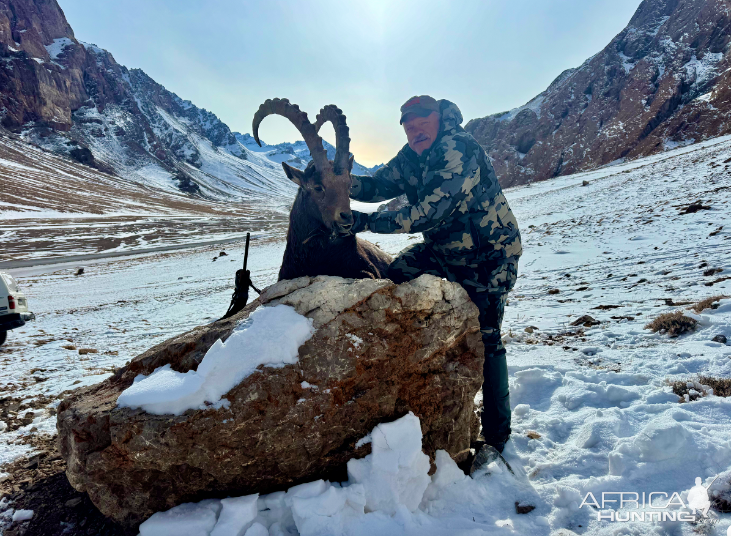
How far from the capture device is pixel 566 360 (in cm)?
450

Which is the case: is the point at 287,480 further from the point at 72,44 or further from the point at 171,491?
the point at 72,44

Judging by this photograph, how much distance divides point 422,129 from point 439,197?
700mm

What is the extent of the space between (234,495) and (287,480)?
0.35 m

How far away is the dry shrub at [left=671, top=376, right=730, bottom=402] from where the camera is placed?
3059mm

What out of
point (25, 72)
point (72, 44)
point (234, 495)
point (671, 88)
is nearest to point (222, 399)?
point (234, 495)

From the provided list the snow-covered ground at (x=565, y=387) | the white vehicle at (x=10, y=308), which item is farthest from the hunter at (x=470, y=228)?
the white vehicle at (x=10, y=308)

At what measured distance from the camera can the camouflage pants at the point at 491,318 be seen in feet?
10.6

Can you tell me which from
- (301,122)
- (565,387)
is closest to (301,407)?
(301,122)

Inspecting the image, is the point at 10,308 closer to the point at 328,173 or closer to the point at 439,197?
the point at 328,173

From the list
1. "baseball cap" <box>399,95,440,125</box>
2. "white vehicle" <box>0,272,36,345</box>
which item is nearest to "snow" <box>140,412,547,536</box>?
"baseball cap" <box>399,95,440,125</box>

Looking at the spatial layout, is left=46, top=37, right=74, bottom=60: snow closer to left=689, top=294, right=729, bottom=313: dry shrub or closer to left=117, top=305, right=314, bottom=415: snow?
left=117, top=305, right=314, bottom=415: snow

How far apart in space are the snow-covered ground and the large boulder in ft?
0.64

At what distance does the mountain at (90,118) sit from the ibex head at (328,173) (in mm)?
133061

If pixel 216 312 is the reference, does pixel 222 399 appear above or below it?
above
